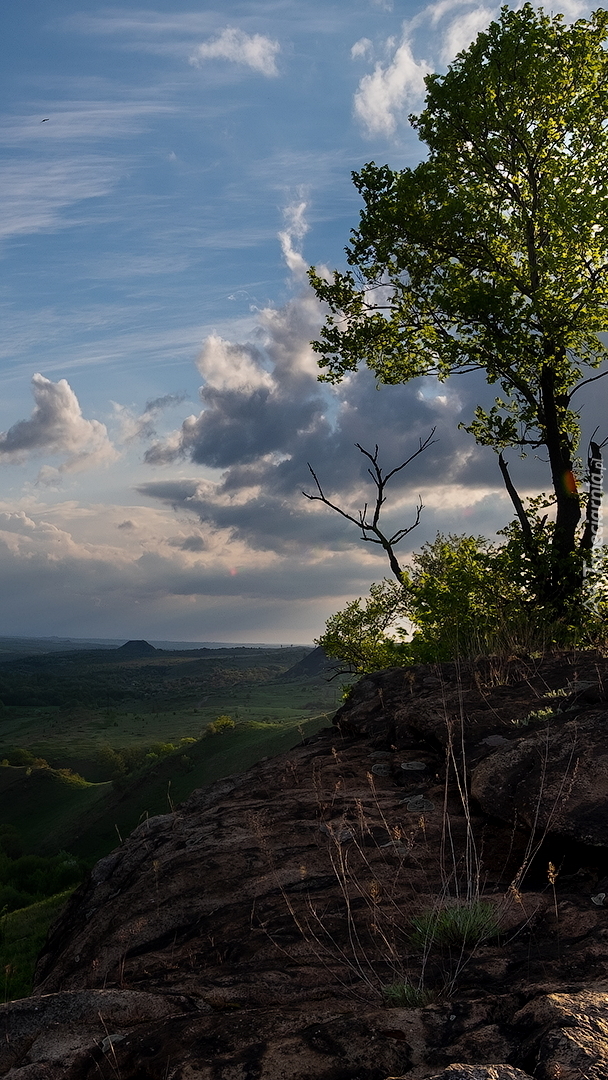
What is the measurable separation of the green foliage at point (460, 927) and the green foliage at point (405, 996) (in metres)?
0.53

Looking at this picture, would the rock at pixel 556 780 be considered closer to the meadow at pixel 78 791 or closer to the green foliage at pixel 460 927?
the green foliage at pixel 460 927

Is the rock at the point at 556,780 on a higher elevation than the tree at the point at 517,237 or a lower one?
lower

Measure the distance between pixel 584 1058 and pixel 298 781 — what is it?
6.24 meters

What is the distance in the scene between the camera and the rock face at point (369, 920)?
11.1ft

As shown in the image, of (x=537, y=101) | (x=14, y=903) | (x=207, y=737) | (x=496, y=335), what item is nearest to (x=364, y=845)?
(x=496, y=335)

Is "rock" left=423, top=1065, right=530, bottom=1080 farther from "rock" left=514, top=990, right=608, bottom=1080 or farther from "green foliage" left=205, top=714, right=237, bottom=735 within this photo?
"green foliage" left=205, top=714, right=237, bottom=735

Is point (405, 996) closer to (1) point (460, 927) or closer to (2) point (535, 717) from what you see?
(1) point (460, 927)

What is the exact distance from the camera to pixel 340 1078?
3.21 metres

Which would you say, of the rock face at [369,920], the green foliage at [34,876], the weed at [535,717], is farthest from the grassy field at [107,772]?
the weed at [535,717]

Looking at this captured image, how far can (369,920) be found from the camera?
5238 mm

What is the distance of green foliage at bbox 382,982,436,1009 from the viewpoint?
3770 mm

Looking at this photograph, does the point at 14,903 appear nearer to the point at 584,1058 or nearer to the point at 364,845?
the point at 364,845

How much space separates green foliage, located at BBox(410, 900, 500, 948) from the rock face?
0.06 feet

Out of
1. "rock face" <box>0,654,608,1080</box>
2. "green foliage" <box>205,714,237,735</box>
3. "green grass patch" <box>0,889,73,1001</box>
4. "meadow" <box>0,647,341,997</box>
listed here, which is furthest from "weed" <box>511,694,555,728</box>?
"green foliage" <box>205,714,237,735</box>
